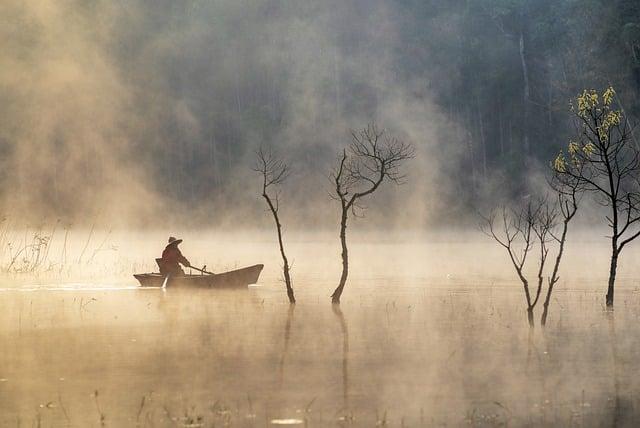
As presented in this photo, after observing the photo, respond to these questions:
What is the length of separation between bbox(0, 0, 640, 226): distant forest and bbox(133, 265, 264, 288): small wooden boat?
120 ft

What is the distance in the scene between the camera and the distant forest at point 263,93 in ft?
224

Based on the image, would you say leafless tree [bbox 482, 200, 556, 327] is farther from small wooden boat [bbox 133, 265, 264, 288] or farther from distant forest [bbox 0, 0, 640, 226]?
distant forest [bbox 0, 0, 640, 226]

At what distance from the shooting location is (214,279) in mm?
28297

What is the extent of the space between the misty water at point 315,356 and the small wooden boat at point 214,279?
1.31 ft

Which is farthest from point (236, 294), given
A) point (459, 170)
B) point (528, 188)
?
point (459, 170)

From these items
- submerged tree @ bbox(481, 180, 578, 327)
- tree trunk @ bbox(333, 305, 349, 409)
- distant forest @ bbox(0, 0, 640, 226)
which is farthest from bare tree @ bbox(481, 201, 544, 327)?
distant forest @ bbox(0, 0, 640, 226)

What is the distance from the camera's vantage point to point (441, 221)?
70.4 metres

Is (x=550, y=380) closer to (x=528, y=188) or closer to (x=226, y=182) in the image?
(x=528, y=188)

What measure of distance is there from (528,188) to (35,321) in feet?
156

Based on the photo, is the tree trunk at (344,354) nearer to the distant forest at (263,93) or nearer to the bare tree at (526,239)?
the bare tree at (526,239)

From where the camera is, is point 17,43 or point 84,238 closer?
point 84,238

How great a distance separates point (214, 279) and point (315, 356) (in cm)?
1236

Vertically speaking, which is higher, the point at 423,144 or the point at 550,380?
the point at 423,144

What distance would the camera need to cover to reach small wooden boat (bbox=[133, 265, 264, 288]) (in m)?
28.4
